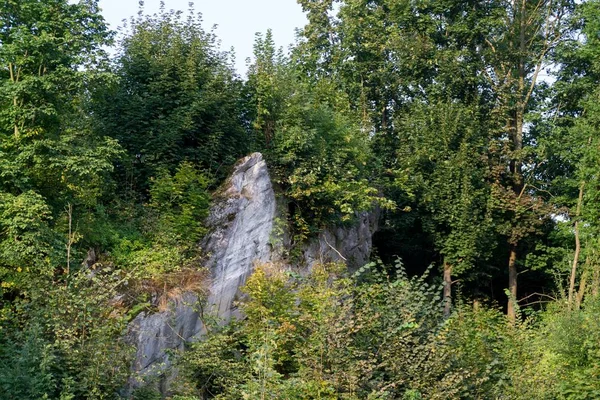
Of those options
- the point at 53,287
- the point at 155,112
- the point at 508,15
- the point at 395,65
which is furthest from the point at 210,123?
the point at 508,15

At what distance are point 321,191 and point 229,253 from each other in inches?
131

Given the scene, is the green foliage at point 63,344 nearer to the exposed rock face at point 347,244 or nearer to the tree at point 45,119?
the tree at point 45,119

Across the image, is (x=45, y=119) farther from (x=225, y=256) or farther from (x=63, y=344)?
(x=63, y=344)

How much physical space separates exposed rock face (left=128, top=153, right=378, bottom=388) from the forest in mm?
337

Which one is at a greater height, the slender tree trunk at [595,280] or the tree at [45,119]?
the tree at [45,119]

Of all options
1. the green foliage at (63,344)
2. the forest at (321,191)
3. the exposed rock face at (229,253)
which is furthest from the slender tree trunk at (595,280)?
the green foliage at (63,344)

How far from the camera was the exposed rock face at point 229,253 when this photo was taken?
12.6 meters

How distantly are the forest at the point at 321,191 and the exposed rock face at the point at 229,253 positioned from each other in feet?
1.10

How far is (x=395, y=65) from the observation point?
26406mm

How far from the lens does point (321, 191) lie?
1722 centimetres

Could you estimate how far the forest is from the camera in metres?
11.1

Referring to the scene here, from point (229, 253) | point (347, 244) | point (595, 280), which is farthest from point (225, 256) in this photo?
point (595, 280)

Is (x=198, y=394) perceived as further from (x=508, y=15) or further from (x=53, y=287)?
(x=508, y=15)

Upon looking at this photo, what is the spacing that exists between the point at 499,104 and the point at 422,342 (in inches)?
593
